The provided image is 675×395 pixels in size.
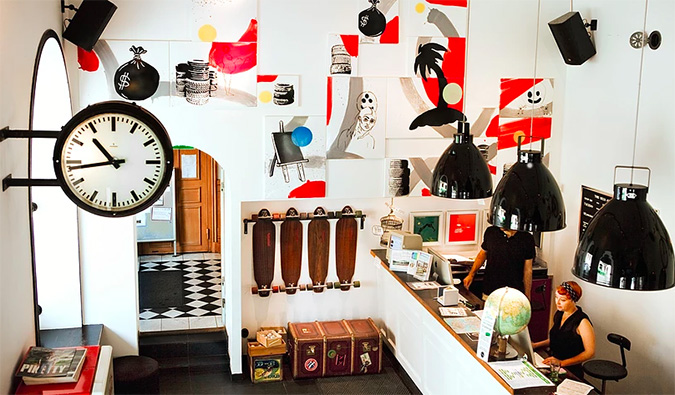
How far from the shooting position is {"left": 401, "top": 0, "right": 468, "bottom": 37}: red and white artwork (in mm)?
7355

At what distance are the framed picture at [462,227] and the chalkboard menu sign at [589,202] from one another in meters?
1.14

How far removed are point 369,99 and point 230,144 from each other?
1.44 m

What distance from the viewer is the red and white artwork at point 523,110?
7.76 meters

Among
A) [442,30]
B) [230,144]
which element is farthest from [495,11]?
[230,144]

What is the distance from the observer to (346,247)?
26.1ft

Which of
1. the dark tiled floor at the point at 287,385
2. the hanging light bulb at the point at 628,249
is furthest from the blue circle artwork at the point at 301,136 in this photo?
the hanging light bulb at the point at 628,249

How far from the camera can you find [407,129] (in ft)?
24.8

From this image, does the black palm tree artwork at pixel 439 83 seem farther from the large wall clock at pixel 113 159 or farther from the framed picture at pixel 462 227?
the large wall clock at pixel 113 159

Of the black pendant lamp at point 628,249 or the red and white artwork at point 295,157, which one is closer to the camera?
the black pendant lamp at point 628,249

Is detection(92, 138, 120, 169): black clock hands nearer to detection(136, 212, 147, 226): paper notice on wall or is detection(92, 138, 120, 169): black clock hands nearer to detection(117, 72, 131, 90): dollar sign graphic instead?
detection(117, 72, 131, 90): dollar sign graphic

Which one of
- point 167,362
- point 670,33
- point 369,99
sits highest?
point 670,33

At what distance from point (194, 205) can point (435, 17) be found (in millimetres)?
5477

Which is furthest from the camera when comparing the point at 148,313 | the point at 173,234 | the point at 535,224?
the point at 173,234

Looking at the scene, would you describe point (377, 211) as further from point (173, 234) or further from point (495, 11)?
point (173, 234)
